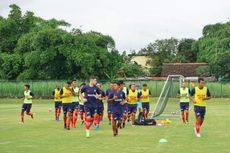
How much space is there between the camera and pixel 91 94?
18844 mm

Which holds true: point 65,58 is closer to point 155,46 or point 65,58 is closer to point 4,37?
point 4,37

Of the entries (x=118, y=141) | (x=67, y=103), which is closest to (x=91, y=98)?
(x=118, y=141)

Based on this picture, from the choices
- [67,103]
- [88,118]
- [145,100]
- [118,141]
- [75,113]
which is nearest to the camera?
[118,141]

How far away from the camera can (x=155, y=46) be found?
114 metres

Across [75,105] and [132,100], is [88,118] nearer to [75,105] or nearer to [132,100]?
[75,105]

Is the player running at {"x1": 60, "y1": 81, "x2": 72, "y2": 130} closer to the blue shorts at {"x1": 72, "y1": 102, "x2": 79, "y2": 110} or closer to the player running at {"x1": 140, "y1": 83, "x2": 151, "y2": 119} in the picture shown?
the blue shorts at {"x1": 72, "y1": 102, "x2": 79, "y2": 110}

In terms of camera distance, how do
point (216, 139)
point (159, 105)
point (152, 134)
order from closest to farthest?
point (216, 139) → point (152, 134) → point (159, 105)

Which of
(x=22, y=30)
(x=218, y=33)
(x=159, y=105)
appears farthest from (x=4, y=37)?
(x=159, y=105)

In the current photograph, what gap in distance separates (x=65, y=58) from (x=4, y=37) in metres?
12.6

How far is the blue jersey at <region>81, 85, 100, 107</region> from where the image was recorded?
18766 millimetres

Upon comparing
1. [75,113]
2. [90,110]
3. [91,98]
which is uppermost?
[91,98]

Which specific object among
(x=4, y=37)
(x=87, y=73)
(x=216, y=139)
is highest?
(x=4, y=37)

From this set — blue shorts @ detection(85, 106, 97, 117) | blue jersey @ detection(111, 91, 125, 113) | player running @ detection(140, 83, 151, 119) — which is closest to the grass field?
blue shorts @ detection(85, 106, 97, 117)

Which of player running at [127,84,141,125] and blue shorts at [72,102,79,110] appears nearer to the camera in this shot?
blue shorts at [72,102,79,110]
